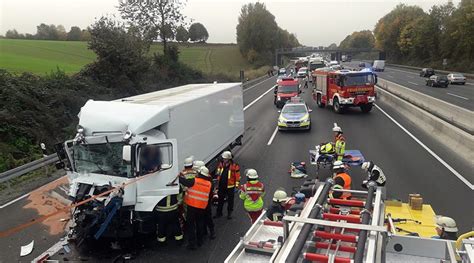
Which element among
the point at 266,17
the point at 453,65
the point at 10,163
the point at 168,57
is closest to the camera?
the point at 10,163

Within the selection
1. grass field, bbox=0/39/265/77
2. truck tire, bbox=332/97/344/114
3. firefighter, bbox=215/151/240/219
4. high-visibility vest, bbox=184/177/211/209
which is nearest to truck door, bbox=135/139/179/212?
high-visibility vest, bbox=184/177/211/209

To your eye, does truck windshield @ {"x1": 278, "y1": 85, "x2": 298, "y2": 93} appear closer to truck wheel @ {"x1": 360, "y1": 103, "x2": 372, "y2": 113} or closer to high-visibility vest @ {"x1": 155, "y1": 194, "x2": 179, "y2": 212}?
truck wheel @ {"x1": 360, "y1": 103, "x2": 372, "y2": 113}

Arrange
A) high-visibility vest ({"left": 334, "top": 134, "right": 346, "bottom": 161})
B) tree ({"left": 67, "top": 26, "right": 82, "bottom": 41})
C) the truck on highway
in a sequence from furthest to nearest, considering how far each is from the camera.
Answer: tree ({"left": 67, "top": 26, "right": 82, "bottom": 41}) < high-visibility vest ({"left": 334, "top": 134, "right": 346, "bottom": 161}) < the truck on highway

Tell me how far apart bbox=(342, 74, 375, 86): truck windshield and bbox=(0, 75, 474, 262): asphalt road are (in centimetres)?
207

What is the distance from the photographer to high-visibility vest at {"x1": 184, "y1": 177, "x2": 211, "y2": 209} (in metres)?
8.30

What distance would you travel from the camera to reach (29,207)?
11.3 metres

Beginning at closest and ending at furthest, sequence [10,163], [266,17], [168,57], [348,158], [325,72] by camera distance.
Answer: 1. [348,158]
2. [10,163]
3. [325,72]
4. [168,57]
5. [266,17]

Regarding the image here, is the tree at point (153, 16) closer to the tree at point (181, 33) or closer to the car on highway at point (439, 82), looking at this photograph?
the tree at point (181, 33)

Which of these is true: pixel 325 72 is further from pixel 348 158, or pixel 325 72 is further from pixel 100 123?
pixel 100 123

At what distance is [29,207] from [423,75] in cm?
6197

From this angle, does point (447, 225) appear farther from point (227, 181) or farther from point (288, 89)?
point (288, 89)

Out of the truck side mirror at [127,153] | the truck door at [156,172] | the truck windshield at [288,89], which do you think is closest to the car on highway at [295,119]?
the truck windshield at [288,89]

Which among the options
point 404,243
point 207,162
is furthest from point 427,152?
point 404,243

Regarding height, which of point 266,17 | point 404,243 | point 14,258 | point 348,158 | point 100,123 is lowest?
point 14,258
